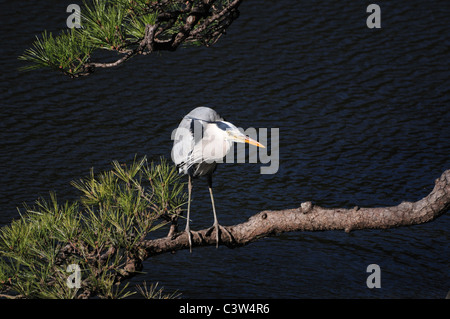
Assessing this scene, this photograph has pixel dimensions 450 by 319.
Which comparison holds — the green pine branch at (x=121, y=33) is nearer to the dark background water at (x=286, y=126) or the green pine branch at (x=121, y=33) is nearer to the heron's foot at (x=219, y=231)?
the heron's foot at (x=219, y=231)

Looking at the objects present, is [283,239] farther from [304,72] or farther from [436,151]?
[304,72]

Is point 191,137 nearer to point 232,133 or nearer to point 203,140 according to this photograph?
point 203,140

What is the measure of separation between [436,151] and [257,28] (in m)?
2.16

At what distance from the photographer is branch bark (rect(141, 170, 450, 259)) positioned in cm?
243

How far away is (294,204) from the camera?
3924 mm

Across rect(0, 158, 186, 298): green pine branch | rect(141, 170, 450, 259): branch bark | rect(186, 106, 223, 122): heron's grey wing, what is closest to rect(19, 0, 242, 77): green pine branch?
rect(186, 106, 223, 122): heron's grey wing

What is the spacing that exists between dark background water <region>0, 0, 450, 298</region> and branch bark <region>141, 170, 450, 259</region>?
718 mm

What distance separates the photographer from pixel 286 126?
4754 mm

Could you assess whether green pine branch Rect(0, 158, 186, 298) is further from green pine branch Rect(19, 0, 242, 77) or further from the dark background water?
the dark background water

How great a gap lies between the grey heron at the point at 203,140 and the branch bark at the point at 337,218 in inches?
4.7

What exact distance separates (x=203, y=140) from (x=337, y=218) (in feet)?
1.72

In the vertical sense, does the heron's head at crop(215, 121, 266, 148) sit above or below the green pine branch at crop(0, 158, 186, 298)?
above

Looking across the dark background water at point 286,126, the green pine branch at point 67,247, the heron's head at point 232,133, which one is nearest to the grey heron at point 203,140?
the heron's head at point 232,133

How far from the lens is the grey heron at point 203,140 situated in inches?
95.5
